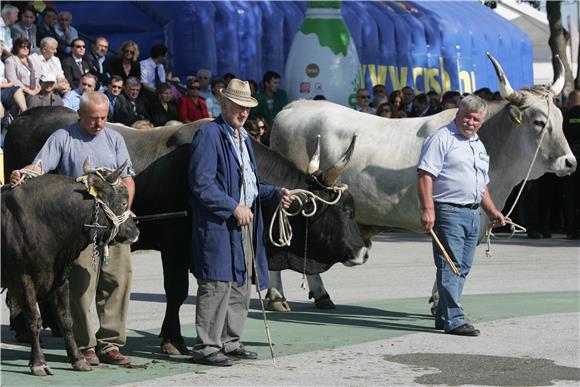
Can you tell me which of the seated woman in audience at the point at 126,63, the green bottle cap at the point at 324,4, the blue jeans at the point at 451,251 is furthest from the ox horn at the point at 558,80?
the green bottle cap at the point at 324,4

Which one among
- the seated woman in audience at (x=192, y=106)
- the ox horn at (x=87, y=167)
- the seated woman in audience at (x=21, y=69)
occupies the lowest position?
the seated woman in audience at (x=192, y=106)

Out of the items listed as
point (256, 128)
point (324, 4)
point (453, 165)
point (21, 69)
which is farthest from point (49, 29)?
point (453, 165)

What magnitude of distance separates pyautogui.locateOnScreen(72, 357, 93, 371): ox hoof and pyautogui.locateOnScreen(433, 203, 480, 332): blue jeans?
321 cm

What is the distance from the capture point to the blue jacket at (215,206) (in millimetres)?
9430

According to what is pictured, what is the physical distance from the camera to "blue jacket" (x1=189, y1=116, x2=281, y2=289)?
9430mm

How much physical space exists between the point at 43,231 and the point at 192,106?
10.0 m

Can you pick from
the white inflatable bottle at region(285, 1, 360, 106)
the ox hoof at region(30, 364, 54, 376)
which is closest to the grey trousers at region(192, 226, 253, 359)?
the ox hoof at region(30, 364, 54, 376)

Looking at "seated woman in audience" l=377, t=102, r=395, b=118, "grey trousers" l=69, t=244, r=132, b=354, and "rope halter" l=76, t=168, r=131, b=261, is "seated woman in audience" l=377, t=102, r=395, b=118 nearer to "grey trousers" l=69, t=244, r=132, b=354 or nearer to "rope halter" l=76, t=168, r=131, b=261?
"grey trousers" l=69, t=244, r=132, b=354

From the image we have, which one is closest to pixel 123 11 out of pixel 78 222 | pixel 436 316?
pixel 436 316

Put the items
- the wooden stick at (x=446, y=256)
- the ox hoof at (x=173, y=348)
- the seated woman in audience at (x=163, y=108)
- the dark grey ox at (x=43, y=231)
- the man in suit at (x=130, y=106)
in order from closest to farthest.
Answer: the dark grey ox at (x=43, y=231)
the ox hoof at (x=173, y=348)
the wooden stick at (x=446, y=256)
the man in suit at (x=130, y=106)
the seated woman in audience at (x=163, y=108)

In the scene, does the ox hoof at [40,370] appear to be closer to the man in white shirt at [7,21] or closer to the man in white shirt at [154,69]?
the man in white shirt at [7,21]

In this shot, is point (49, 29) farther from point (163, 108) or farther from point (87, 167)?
point (87, 167)

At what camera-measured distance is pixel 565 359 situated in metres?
9.94

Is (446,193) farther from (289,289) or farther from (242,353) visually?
(289,289)
